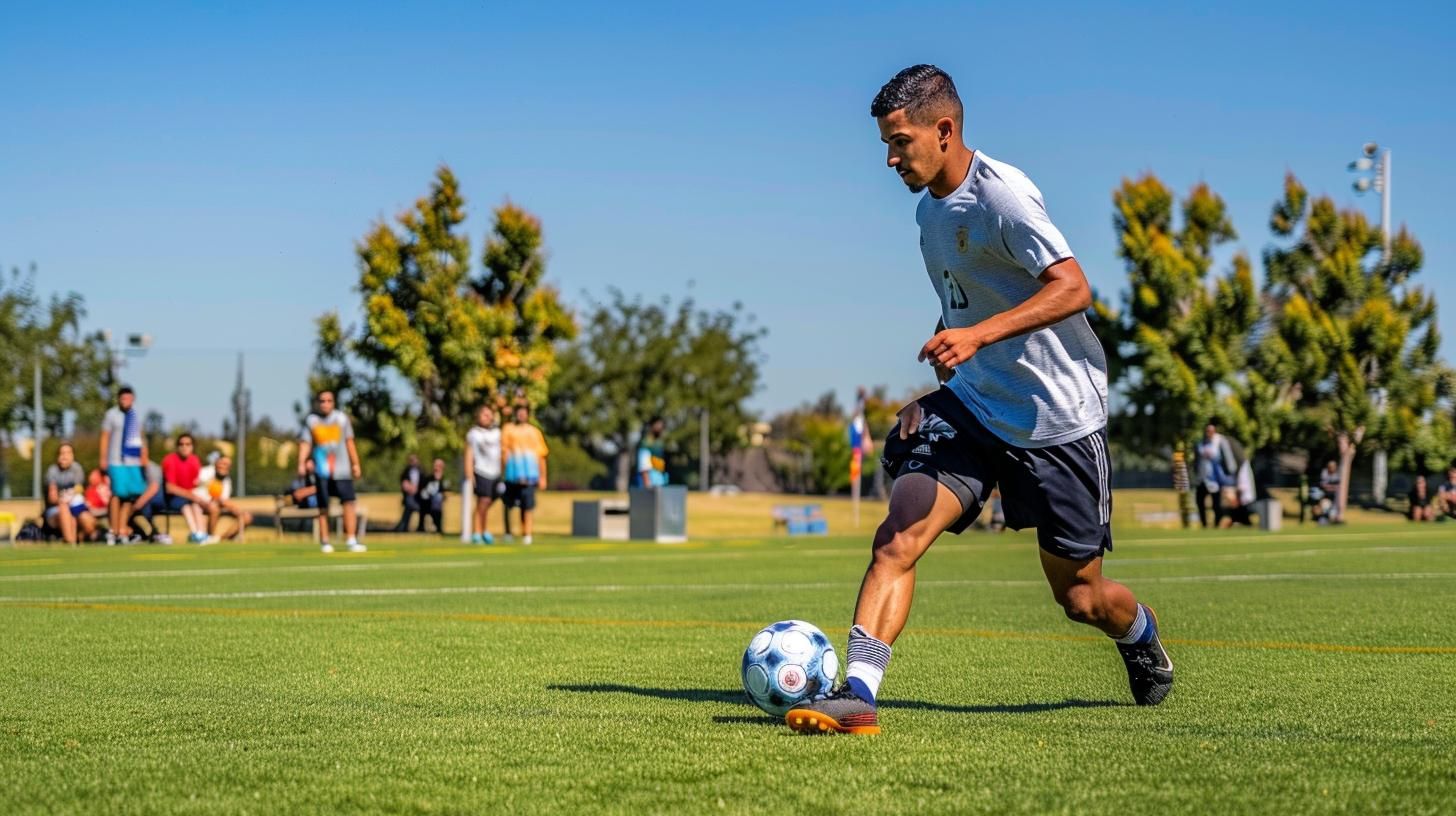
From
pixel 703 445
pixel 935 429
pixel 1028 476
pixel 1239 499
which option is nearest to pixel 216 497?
pixel 1239 499

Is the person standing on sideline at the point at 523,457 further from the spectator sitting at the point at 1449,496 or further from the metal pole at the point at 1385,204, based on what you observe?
the metal pole at the point at 1385,204

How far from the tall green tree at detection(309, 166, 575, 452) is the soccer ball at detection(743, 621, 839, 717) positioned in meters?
37.0

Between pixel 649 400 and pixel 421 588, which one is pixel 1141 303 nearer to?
pixel 649 400

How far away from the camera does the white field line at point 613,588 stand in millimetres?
11692

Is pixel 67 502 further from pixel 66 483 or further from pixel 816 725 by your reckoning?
pixel 816 725

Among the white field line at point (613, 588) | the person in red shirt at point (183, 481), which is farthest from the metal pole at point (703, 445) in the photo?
the white field line at point (613, 588)

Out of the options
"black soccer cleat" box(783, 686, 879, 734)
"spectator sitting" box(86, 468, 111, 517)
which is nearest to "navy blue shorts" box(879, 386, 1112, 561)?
"black soccer cleat" box(783, 686, 879, 734)

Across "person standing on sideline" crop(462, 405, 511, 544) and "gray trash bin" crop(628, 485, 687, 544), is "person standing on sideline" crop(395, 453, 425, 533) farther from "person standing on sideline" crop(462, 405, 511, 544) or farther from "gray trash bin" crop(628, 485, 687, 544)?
"person standing on sideline" crop(462, 405, 511, 544)

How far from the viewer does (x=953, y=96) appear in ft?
18.1

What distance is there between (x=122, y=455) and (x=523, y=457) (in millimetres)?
5374

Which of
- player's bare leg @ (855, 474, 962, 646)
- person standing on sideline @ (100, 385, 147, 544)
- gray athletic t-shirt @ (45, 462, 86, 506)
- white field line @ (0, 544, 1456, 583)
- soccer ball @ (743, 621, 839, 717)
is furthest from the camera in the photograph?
gray athletic t-shirt @ (45, 462, 86, 506)

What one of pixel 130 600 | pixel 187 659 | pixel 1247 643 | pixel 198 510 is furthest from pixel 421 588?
pixel 198 510

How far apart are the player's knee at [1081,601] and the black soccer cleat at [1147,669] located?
0.22 metres

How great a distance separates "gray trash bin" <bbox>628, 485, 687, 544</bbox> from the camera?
87.0 ft
